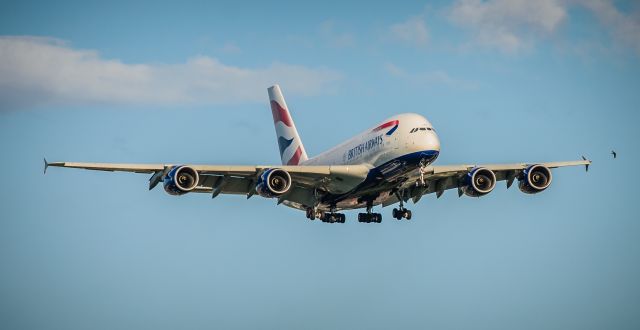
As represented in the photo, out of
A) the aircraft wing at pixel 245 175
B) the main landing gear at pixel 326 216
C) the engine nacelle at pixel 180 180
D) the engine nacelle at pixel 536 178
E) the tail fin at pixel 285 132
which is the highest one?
the tail fin at pixel 285 132

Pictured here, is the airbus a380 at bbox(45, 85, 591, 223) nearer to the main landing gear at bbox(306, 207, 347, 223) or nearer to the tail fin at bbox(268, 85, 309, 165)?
the main landing gear at bbox(306, 207, 347, 223)

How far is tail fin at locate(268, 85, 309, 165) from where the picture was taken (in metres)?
72.3

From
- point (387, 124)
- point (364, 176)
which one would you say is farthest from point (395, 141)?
point (364, 176)

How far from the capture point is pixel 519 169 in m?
62.6

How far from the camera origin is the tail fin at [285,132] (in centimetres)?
7231

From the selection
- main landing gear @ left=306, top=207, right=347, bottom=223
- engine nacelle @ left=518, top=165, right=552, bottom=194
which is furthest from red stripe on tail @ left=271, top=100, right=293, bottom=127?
engine nacelle @ left=518, top=165, right=552, bottom=194

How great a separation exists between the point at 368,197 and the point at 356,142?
12.5ft

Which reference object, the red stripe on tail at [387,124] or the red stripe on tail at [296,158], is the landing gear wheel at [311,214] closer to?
the red stripe on tail at [387,124]

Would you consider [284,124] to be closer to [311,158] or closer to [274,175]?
[311,158]

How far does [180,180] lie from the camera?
56781 millimetres

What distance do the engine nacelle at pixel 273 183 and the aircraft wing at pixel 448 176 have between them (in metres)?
7.21

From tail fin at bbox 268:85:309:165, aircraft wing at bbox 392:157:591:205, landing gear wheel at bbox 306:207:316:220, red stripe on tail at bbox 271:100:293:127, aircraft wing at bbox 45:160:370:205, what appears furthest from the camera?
red stripe on tail at bbox 271:100:293:127

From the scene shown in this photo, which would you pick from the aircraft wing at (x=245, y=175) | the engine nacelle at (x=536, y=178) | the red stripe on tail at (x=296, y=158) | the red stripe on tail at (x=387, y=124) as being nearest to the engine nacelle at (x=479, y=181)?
the engine nacelle at (x=536, y=178)

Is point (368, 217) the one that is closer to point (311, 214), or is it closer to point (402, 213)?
point (402, 213)
